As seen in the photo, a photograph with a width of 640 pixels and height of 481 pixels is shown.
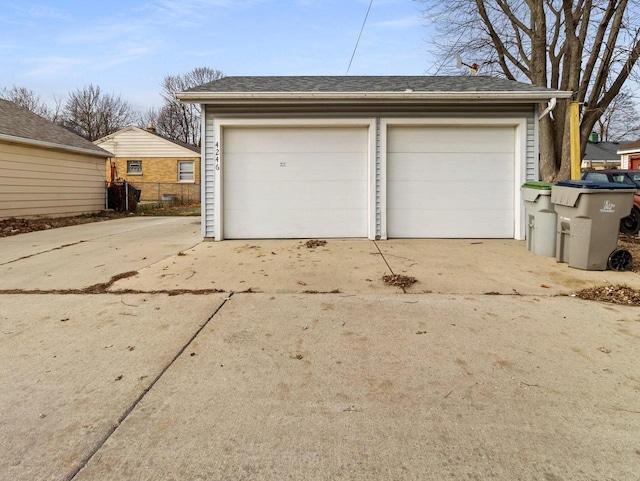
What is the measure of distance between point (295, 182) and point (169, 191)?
1894 centimetres

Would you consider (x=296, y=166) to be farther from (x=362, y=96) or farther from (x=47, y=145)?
(x=47, y=145)

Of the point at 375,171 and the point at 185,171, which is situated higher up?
the point at 185,171

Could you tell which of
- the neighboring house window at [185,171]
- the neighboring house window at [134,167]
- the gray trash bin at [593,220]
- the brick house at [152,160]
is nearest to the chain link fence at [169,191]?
the brick house at [152,160]

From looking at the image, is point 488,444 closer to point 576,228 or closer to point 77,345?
point 77,345

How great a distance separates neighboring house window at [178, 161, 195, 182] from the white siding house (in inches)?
372

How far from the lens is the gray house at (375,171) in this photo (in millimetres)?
8094

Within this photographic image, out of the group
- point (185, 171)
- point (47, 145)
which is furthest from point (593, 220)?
point (185, 171)

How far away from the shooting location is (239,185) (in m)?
8.29

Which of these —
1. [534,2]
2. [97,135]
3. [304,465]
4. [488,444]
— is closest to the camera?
[304,465]

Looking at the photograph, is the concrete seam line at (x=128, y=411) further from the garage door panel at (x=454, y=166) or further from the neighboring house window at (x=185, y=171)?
the neighboring house window at (x=185, y=171)

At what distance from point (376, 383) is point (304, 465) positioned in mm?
908

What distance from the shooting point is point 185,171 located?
2569 cm

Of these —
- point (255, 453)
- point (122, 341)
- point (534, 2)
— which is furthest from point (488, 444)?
point (534, 2)

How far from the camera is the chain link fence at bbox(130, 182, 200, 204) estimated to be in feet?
80.5
